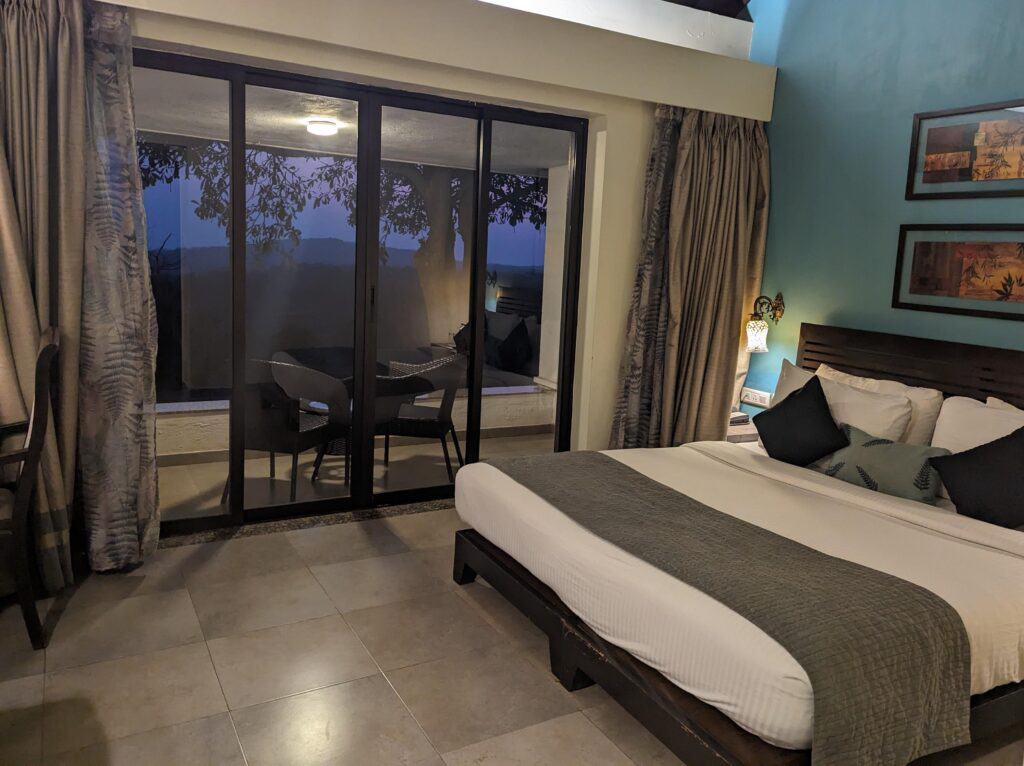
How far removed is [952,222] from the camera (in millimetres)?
3729

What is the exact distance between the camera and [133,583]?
3.23m

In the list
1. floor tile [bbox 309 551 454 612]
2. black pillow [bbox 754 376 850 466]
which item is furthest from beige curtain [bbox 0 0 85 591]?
black pillow [bbox 754 376 850 466]

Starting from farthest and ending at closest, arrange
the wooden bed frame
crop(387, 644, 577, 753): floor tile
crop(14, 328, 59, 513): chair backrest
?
crop(14, 328, 59, 513): chair backrest → crop(387, 644, 577, 753): floor tile → the wooden bed frame

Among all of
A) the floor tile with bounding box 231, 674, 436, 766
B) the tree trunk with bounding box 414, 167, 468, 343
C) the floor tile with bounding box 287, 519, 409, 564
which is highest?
the tree trunk with bounding box 414, 167, 468, 343

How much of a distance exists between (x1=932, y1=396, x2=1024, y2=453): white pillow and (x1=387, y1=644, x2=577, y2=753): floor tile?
1938 millimetres

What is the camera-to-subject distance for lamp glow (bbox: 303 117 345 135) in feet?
12.4

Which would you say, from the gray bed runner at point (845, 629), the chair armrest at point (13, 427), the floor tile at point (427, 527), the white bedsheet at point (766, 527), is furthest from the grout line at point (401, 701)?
the chair armrest at point (13, 427)

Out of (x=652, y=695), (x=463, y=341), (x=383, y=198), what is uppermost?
(x=383, y=198)

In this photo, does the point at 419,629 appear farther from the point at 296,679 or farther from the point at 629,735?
the point at 629,735

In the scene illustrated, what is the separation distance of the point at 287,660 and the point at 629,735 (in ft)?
3.81

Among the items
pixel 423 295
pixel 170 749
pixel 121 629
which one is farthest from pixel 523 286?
pixel 170 749

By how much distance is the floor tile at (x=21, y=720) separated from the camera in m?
2.16

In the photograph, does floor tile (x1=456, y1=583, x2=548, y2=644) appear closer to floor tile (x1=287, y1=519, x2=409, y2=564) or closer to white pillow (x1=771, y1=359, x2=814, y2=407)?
floor tile (x1=287, y1=519, x2=409, y2=564)

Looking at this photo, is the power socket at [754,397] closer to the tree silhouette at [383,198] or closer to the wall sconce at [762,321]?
the wall sconce at [762,321]
